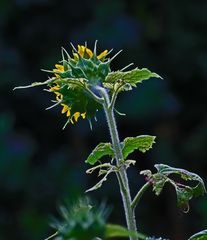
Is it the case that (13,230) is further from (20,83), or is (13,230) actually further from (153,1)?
(153,1)

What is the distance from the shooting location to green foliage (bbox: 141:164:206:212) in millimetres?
979

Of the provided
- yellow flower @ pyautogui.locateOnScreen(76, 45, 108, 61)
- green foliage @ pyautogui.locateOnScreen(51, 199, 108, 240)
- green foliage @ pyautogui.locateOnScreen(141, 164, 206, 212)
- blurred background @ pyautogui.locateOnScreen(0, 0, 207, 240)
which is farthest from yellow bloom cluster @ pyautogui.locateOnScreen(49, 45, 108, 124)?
blurred background @ pyautogui.locateOnScreen(0, 0, 207, 240)

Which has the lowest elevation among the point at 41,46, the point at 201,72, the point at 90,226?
the point at 90,226

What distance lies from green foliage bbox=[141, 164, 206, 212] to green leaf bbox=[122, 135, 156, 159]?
40mm

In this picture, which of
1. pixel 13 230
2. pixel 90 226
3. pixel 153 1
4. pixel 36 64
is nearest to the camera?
pixel 90 226

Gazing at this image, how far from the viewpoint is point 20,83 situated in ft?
18.2

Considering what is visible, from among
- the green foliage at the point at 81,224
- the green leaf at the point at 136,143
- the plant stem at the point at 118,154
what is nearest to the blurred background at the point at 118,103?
the green leaf at the point at 136,143

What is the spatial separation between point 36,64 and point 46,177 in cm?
106

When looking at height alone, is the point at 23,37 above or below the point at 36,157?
above

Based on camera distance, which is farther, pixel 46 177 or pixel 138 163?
pixel 138 163

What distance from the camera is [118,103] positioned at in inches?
217

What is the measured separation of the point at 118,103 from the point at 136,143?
4.44 meters

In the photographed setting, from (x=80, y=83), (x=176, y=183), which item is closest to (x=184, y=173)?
(x=176, y=183)

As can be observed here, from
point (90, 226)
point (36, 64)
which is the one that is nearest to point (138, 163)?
point (36, 64)
